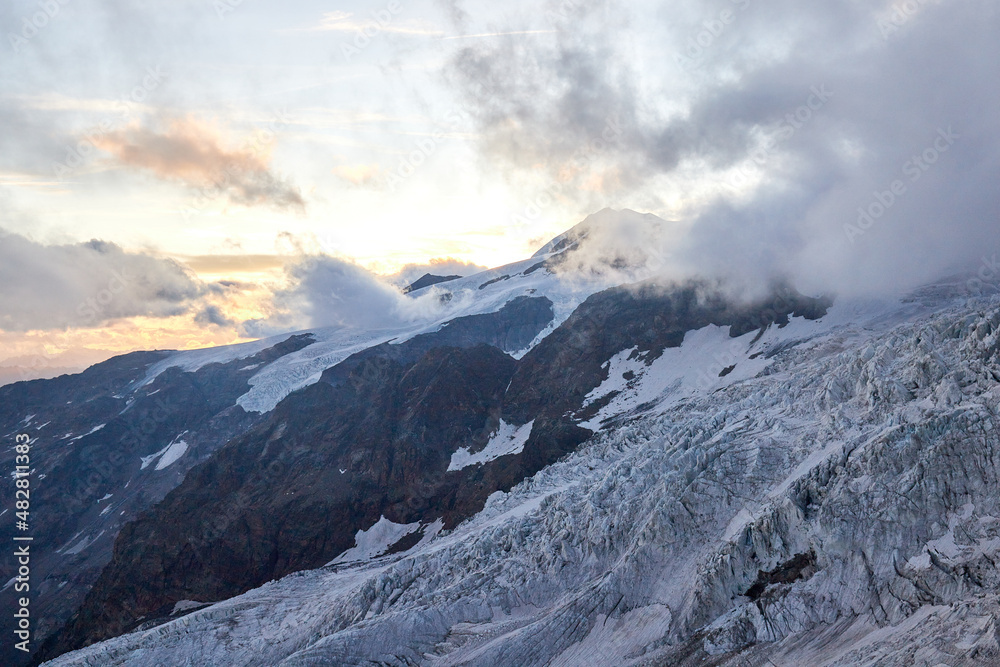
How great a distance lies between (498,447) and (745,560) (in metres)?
102

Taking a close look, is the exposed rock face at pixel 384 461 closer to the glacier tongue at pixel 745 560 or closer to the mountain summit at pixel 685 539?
the mountain summit at pixel 685 539

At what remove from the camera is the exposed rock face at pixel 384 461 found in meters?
139

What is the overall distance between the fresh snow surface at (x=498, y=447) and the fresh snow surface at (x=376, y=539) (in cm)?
2041

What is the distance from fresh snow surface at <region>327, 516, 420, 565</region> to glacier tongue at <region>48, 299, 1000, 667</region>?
126 feet

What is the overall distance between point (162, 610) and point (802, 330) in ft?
467


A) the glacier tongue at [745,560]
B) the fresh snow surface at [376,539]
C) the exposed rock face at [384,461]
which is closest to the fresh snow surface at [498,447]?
the exposed rock face at [384,461]

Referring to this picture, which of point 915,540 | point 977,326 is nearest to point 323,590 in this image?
point 915,540

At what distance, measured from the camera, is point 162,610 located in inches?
5359

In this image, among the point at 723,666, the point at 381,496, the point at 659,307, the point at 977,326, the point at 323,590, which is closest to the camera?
the point at 723,666

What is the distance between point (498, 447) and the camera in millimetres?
154000

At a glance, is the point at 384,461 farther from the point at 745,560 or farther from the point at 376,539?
the point at 745,560

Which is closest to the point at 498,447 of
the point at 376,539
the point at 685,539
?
the point at 376,539

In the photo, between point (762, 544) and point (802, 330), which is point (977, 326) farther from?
point (802, 330)

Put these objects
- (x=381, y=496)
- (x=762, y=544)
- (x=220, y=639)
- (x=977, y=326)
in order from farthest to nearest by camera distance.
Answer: (x=381, y=496)
(x=220, y=639)
(x=977, y=326)
(x=762, y=544)
